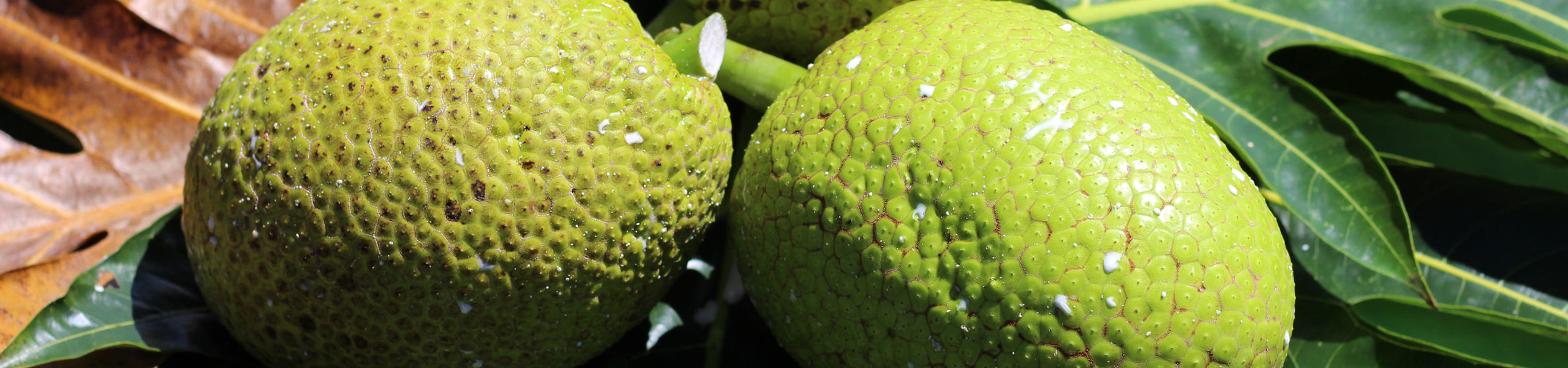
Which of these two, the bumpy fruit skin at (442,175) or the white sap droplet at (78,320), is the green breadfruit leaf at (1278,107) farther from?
the white sap droplet at (78,320)

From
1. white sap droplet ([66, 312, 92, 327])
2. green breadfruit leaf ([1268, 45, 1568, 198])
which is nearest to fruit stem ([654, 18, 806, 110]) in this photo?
white sap droplet ([66, 312, 92, 327])

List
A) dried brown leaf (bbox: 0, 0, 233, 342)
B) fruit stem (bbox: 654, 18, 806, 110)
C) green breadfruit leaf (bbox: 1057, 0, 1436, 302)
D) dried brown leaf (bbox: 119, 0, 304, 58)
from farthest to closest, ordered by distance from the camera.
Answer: dried brown leaf (bbox: 119, 0, 304, 58) < dried brown leaf (bbox: 0, 0, 233, 342) < green breadfruit leaf (bbox: 1057, 0, 1436, 302) < fruit stem (bbox: 654, 18, 806, 110)

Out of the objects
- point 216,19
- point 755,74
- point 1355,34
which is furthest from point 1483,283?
point 216,19

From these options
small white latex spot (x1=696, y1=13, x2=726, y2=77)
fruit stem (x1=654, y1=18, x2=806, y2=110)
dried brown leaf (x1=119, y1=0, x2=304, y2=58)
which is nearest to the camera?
small white latex spot (x1=696, y1=13, x2=726, y2=77)

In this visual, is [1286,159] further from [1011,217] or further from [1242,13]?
[1011,217]

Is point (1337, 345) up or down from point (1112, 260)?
down

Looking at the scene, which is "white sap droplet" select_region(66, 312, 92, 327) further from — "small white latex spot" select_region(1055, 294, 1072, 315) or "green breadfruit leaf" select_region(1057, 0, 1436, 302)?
"green breadfruit leaf" select_region(1057, 0, 1436, 302)
